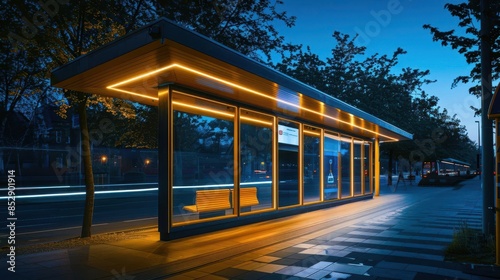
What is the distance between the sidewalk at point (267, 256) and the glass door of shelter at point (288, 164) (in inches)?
108

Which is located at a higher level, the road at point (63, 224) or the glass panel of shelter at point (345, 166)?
the glass panel of shelter at point (345, 166)

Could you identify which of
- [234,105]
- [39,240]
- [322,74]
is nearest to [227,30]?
[234,105]

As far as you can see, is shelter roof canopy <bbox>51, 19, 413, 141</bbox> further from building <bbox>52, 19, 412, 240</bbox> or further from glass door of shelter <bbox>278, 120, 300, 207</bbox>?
glass door of shelter <bbox>278, 120, 300, 207</bbox>

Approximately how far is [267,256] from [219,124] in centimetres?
498

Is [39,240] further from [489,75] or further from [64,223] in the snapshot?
[489,75]

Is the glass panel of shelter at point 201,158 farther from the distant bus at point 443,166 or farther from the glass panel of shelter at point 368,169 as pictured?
the distant bus at point 443,166

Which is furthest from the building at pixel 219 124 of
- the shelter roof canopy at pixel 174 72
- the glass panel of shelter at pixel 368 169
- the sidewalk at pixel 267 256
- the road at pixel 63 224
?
→ the glass panel of shelter at pixel 368 169

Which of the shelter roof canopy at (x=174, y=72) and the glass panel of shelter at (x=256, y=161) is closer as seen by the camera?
the shelter roof canopy at (x=174, y=72)

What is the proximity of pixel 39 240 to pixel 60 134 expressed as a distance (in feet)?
138

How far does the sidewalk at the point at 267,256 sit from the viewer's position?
6.21 metres

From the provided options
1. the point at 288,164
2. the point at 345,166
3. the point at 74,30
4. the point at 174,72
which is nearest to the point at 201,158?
the point at 288,164

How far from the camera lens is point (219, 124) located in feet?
37.8

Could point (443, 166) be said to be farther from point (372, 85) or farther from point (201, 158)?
point (201, 158)

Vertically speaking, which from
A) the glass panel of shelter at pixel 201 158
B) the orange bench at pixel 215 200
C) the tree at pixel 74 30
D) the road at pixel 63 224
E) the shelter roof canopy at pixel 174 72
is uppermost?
the tree at pixel 74 30
